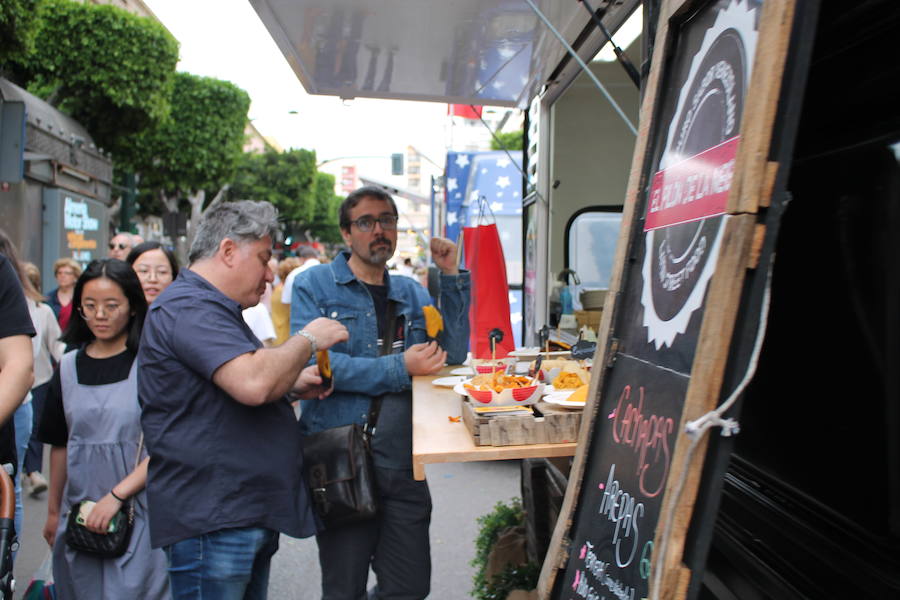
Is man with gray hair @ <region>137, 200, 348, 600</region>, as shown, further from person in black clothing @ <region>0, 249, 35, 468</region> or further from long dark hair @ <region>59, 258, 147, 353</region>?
long dark hair @ <region>59, 258, 147, 353</region>

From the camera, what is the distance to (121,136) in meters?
19.4

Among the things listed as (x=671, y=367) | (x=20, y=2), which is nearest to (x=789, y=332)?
(x=671, y=367)

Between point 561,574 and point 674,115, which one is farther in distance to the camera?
point 561,574

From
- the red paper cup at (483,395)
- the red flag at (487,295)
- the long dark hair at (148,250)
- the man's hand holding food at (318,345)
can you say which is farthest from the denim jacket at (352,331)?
the long dark hair at (148,250)

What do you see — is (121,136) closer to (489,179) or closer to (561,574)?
(489,179)

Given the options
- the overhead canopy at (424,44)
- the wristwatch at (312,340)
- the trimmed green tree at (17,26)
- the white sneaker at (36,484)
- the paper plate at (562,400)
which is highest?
the trimmed green tree at (17,26)

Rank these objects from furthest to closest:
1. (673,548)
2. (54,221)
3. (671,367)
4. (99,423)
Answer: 1. (54,221)
2. (99,423)
3. (671,367)
4. (673,548)

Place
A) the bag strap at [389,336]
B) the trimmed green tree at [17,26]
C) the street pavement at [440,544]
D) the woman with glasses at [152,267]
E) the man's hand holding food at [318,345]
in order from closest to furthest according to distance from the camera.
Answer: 1. the man's hand holding food at [318,345]
2. the bag strap at [389,336]
3. the woman with glasses at [152,267]
4. the street pavement at [440,544]
5. the trimmed green tree at [17,26]

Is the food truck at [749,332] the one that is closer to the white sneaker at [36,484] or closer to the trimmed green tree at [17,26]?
the white sneaker at [36,484]

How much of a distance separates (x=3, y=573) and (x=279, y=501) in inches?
30.8

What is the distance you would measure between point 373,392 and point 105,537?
1.11 meters

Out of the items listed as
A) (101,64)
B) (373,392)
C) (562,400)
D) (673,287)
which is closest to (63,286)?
(373,392)

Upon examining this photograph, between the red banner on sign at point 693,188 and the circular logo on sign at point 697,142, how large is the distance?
0.7 inches

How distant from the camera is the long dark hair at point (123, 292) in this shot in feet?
9.87
